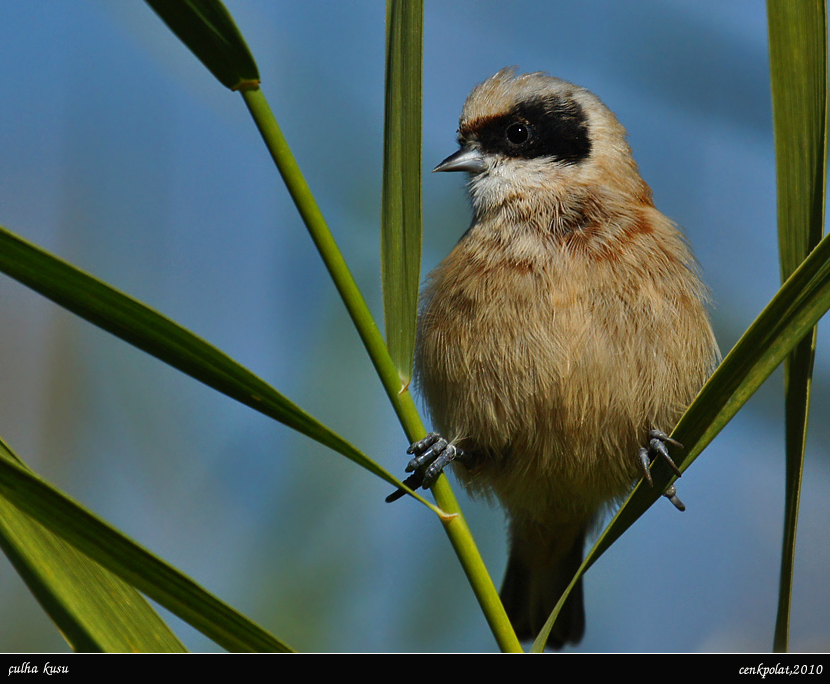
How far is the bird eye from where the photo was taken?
296 centimetres

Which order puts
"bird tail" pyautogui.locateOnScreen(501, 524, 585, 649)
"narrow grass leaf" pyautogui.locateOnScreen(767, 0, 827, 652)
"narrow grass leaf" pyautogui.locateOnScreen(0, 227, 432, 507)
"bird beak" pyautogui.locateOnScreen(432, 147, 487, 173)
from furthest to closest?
"bird tail" pyautogui.locateOnScreen(501, 524, 585, 649) → "bird beak" pyautogui.locateOnScreen(432, 147, 487, 173) → "narrow grass leaf" pyautogui.locateOnScreen(767, 0, 827, 652) → "narrow grass leaf" pyautogui.locateOnScreen(0, 227, 432, 507)

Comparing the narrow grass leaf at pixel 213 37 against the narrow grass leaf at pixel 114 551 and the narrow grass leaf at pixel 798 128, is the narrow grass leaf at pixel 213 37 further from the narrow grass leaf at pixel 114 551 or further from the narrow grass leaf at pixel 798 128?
the narrow grass leaf at pixel 798 128

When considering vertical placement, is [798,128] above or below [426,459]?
above

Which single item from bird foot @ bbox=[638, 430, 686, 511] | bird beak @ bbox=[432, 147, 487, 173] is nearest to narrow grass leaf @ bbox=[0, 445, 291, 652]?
bird foot @ bbox=[638, 430, 686, 511]

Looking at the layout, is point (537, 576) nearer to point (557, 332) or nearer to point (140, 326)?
point (557, 332)

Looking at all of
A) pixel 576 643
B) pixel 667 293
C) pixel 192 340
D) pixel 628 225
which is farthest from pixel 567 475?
pixel 192 340

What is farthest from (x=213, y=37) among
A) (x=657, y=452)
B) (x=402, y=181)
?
(x=657, y=452)

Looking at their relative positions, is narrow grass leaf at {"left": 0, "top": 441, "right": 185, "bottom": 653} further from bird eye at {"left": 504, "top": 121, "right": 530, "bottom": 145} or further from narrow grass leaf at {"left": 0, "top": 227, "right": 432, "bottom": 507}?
bird eye at {"left": 504, "top": 121, "right": 530, "bottom": 145}

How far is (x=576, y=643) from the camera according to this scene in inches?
126

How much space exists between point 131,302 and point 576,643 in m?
2.65

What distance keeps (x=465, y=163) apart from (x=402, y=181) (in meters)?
1.55

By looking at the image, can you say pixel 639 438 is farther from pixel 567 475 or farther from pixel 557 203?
pixel 557 203

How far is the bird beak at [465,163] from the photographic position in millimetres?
2893

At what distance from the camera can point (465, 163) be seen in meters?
2.90
